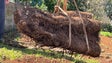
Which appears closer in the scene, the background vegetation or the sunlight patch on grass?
the sunlight patch on grass

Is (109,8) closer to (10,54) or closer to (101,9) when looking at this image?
(101,9)

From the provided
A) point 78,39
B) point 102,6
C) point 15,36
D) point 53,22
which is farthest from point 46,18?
point 102,6

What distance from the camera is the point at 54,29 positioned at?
7.09 meters

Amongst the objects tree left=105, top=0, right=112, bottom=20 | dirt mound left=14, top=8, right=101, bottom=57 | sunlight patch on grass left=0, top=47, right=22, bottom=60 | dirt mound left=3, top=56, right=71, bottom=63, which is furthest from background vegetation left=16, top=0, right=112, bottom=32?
dirt mound left=3, top=56, right=71, bottom=63

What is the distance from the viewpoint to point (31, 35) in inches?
263

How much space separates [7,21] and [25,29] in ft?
20.5

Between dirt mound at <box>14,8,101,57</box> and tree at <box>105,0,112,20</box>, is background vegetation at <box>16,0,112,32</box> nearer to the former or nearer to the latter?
tree at <box>105,0,112,20</box>

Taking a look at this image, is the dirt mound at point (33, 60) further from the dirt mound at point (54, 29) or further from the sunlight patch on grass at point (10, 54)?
the dirt mound at point (54, 29)

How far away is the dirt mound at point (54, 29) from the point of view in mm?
6676

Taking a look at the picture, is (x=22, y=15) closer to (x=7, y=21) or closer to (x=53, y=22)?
(x=53, y=22)

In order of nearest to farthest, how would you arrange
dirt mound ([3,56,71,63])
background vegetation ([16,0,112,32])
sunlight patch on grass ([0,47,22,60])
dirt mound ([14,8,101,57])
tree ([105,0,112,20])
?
dirt mound ([3,56,71,63]), sunlight patch on grass ([0,47,22,60]), dirt mound ([14,8,101,57]), background vegetation ([16,0,112,32]), tree ([105,0,112,20])

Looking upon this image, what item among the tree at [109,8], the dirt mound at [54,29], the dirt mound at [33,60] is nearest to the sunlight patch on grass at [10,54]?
the dirt mound at [33,60]

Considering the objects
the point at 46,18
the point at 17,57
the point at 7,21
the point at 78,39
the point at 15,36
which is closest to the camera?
the point at 17,57

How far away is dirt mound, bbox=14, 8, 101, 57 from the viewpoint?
668 centimetres
